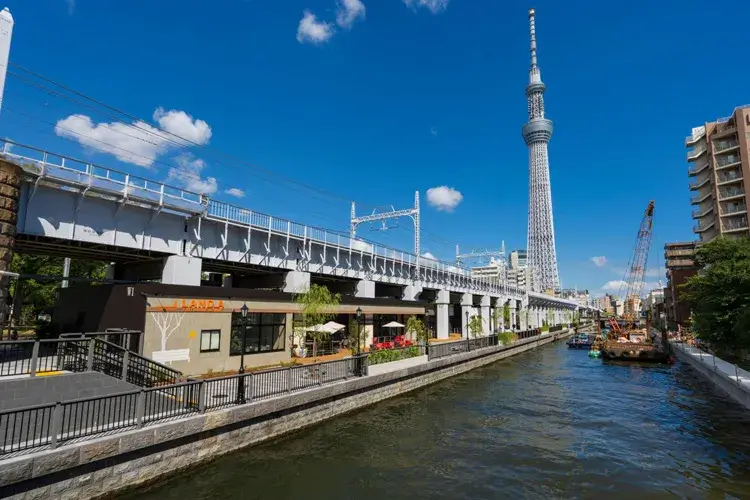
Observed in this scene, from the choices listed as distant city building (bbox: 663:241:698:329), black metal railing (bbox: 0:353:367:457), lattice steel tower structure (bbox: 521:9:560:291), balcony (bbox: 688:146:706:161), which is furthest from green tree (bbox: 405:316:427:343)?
lattice steel tower structure (bbox: 521:9:560:291)

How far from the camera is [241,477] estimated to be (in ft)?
41.0

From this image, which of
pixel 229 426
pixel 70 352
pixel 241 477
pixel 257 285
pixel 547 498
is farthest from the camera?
pixel 257 285

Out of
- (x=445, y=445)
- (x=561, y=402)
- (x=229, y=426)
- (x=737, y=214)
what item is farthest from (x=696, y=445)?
(x=737, y=214)

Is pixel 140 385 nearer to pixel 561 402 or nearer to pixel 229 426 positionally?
pixel 229 426

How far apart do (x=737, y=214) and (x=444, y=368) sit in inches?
2737

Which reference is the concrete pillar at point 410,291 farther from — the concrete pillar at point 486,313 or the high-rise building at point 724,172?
the high-rise building at point 724,172

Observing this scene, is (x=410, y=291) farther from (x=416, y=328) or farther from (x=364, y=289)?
(x=416, y=328)

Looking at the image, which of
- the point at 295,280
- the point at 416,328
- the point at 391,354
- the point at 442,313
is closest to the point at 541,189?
the point at 442,313

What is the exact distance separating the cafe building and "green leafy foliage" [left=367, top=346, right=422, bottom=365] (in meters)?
6.24

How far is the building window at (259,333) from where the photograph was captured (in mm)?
24109

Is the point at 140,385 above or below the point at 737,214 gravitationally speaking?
below

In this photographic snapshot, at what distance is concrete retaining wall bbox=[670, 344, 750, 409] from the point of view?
22.8 m

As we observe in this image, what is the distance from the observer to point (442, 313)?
195 feet

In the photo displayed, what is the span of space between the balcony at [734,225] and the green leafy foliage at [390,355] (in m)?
71.0
